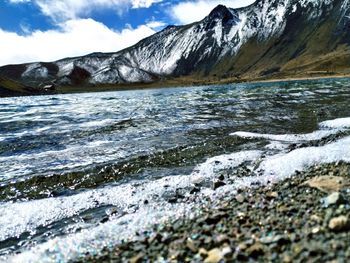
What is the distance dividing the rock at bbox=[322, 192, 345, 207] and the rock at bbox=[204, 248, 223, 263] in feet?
12.6

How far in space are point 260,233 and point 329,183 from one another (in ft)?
13.9

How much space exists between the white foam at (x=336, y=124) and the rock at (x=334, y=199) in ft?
60.0

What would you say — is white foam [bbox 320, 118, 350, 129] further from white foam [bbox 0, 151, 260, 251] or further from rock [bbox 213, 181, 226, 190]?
rock [bbox 213, 181, 226, 190]

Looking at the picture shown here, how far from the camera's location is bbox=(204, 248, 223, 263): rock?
8406 millimetres

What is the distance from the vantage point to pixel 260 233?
9445mm

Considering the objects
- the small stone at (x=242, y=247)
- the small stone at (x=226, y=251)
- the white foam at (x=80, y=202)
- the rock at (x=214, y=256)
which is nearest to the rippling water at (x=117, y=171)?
the white foam at (x=80, y=202)

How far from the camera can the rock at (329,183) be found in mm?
11945

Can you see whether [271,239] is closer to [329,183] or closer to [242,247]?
[242,247]

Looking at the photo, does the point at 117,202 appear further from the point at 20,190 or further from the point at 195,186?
the point at 20,190

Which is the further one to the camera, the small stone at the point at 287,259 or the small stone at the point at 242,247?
the small stone at the point at 242,247

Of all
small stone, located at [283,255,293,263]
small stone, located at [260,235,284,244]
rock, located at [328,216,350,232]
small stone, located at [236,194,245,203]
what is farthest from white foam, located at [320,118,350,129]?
small stone, located at [283,255,293,263]

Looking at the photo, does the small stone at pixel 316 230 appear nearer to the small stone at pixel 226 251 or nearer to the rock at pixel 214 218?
the small stone at pixel 226 251

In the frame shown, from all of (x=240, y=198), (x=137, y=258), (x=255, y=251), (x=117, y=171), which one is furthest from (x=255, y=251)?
(x=117, y=171)

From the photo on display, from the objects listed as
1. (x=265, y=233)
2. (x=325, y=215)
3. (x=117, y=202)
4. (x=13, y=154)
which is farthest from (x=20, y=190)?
(x=325, y=215)
